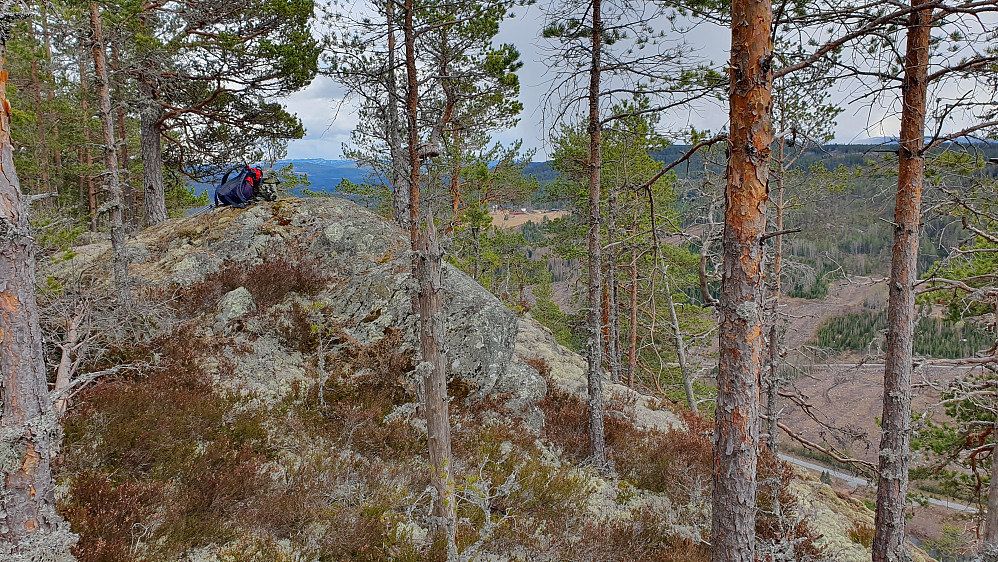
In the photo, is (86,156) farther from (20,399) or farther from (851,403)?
(851,403)

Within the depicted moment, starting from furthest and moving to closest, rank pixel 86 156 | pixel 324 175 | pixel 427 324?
pixel 86 156 < pixel 324 175 < pixel 427 324

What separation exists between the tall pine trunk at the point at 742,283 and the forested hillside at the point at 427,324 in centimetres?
2

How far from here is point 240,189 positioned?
12297 millimetres

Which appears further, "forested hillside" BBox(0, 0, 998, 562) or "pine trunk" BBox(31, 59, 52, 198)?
"pine trunk" BBox(31, 59, 52, 198)

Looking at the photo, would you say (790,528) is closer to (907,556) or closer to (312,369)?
(907,556)

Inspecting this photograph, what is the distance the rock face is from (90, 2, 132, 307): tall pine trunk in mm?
889

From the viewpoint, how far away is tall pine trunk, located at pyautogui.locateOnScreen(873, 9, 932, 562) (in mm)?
5141

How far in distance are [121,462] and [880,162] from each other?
10.6 metres

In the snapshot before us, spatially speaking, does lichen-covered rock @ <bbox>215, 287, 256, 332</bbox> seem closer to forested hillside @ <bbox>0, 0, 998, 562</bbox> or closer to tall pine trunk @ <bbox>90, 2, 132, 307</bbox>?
forested hillside @ <bbox>0, 0, 998, 562</bbox>

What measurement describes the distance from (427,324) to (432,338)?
183mm

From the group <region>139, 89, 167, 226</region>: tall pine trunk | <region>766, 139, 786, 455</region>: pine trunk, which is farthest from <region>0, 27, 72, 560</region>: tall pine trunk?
<region>139, 89, 167, 226</region>: tall pine trunk

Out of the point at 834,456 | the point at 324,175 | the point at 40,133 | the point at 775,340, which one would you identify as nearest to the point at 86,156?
the point at 40,133

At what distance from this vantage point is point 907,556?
205 inches

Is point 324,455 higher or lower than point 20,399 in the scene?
lower
